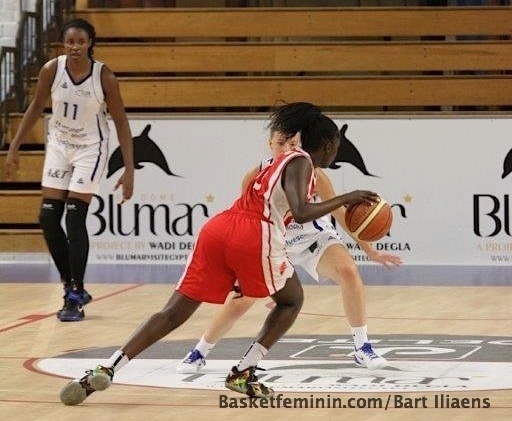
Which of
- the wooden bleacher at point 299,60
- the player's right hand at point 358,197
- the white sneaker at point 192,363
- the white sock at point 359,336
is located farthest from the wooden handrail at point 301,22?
the player's right hand at point 358,197

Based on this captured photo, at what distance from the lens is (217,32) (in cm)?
1466

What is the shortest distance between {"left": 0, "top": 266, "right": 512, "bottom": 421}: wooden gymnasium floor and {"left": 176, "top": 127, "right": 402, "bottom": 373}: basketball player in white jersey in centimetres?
13

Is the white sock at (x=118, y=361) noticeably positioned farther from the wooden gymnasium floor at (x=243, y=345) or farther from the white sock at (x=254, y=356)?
the white sock at (x=254, y=356)

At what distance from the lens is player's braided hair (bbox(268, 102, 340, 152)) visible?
5859 mm

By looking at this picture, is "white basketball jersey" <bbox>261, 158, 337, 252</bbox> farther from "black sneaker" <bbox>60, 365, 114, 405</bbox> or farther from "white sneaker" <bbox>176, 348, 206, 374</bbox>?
"black sneaker" <bbox>60, 365, 114, 405</bbox>

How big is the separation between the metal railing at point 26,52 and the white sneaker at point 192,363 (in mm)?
7607

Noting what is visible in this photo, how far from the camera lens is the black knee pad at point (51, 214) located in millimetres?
8797

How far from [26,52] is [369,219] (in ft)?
29.2

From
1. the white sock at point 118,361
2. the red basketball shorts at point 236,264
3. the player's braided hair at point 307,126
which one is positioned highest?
the player's braided hair at point 307,126

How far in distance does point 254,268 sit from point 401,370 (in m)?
1.16

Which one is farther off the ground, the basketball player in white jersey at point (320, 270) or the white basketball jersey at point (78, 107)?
the white basketball jersey at point (78, 107)

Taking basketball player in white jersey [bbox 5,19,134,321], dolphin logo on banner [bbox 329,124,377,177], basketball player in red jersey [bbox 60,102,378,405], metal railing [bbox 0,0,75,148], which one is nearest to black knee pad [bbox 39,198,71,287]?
basketball player in white jersey [bbox 5,19,134,321]

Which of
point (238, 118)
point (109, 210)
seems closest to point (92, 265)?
point (109, 210)

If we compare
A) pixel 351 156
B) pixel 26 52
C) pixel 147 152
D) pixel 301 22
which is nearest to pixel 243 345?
pixel 351 156
